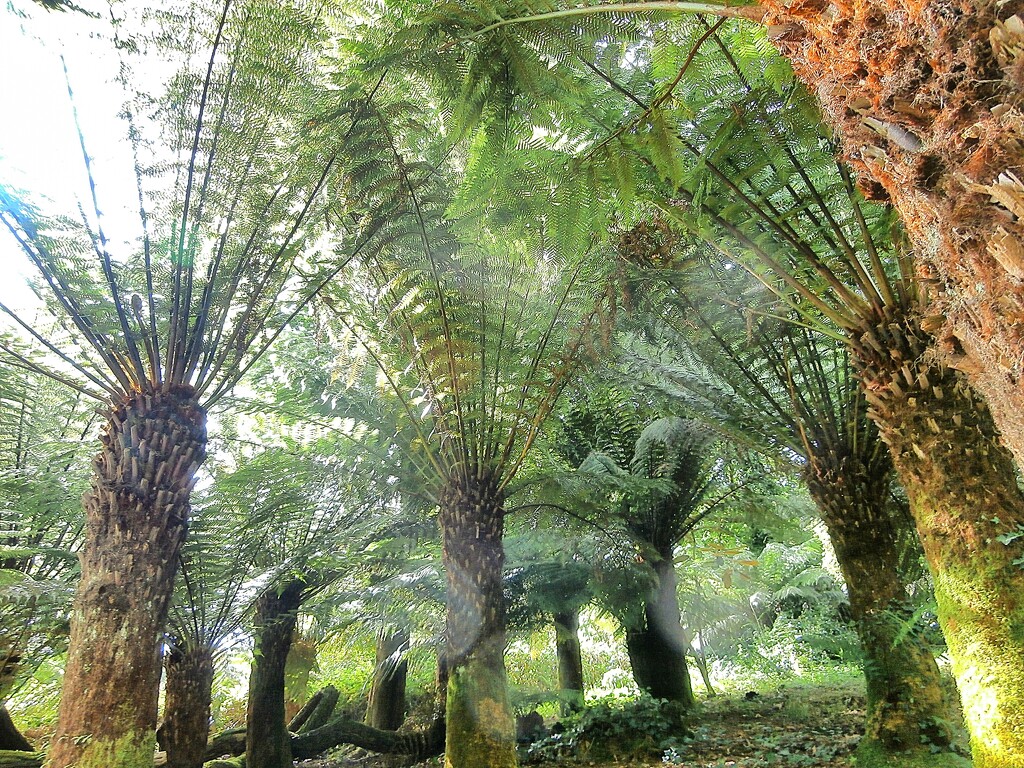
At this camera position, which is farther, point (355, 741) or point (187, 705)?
point (355, 741)

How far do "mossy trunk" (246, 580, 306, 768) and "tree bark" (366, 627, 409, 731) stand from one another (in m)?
1.21

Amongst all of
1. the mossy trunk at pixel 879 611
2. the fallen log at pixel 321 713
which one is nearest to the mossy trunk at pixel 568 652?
the fallen log at pixel 321 713

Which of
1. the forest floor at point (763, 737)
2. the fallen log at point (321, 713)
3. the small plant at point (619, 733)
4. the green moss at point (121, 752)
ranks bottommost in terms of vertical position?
the forest floor at point (763, 737)

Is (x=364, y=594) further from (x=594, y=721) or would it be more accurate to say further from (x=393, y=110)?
(x=393, y=110)

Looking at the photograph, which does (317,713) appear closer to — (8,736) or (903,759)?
(8,736)

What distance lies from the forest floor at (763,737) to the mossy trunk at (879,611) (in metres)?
0.45

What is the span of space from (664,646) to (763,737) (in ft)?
3.47

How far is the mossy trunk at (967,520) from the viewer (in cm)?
180

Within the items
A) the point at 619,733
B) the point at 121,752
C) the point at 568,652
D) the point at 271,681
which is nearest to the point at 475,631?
the point at 121,752

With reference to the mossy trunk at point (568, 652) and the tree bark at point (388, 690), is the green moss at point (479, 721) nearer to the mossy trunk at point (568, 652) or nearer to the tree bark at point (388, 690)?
the mossy trunk at point (568, 652)

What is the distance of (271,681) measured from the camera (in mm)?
4895

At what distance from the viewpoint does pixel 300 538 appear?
528cm

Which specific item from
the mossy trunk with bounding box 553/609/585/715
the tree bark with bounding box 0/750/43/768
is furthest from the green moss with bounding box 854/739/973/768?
the tree bark with bounding box 0/750/43/768

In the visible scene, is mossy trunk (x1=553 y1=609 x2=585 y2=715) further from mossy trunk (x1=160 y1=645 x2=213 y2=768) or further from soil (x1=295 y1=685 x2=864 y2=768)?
mossy trunk (x1=160 y1=645 x2=213 y2=768)
